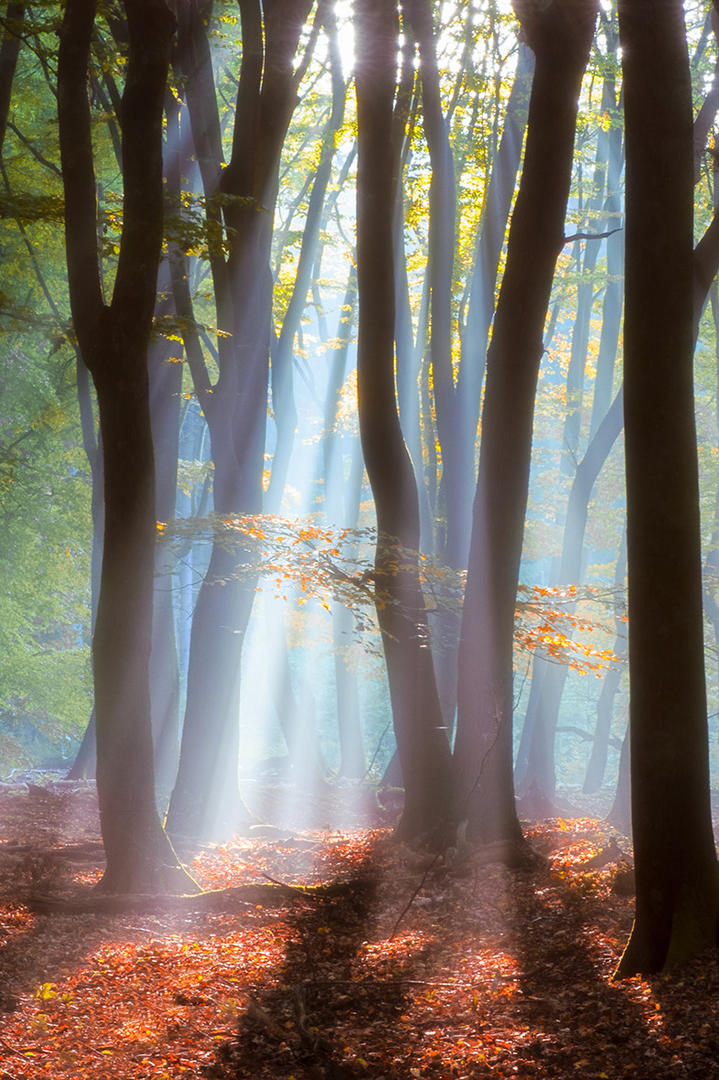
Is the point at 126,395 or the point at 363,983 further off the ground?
the point at 126,395

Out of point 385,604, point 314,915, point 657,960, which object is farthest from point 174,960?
point 385,604

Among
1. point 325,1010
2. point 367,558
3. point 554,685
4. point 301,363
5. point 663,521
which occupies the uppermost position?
point 301,363

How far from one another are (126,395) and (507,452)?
335 centimetres

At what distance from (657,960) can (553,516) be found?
22104 millimetres

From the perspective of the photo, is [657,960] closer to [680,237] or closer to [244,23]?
[680,237]

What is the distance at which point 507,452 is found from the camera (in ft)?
28.2

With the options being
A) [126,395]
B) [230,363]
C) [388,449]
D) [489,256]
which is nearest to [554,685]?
[489,256]

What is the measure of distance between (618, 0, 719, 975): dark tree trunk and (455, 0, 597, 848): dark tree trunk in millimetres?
2664

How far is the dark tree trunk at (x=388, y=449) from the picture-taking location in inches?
360

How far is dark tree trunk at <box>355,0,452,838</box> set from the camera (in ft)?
30.0

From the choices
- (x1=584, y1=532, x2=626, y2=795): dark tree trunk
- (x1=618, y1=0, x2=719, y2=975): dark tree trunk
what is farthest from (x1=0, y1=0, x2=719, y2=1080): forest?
(x1=584, y1=532, x2=626, y2=795): dark tree trunk

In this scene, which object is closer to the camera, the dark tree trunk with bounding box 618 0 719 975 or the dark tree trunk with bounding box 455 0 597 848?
the dark tree trunk with bounding box 618 0 719 975

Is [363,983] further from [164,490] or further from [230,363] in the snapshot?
[164,490]

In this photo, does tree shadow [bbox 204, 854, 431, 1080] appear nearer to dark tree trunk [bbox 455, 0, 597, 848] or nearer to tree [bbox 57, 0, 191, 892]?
tree [bbox 57, 0, 191, 892]
